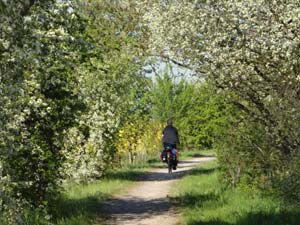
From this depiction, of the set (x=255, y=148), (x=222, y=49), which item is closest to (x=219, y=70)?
(x=222, y=49)

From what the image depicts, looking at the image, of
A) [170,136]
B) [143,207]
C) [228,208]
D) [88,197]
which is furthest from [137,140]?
[228,208]

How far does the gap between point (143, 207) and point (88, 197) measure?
2.08 metres

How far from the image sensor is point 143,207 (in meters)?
16.4

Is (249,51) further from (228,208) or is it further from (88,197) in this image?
(88,197)

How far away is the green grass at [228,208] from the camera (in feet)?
39.6

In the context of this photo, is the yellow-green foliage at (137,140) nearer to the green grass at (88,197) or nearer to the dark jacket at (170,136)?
the dark jacket at (170,136)

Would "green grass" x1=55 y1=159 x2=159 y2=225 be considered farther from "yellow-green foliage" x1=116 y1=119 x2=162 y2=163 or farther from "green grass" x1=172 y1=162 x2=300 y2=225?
"yellow-green foliage" x1=116 y1=119 x2=162 y2=163

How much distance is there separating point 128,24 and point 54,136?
1240 cm

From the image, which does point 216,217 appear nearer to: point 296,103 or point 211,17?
point 296,103

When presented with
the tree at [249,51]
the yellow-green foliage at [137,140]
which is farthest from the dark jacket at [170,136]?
the tree at [249,51]

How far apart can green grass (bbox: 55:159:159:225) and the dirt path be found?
379 mm

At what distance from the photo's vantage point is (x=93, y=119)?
939 inches

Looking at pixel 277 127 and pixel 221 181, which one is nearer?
pixel 277 127

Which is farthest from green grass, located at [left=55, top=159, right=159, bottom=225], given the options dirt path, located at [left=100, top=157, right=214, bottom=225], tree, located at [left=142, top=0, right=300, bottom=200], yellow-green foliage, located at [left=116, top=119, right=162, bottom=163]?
tree, located at [left=142, top=0, right=300, bottom=200]
